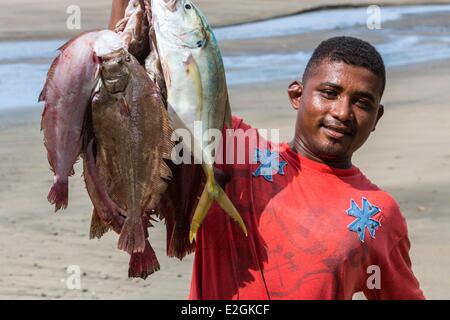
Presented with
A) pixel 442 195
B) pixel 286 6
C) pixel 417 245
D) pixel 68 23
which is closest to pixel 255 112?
pixel 442 195

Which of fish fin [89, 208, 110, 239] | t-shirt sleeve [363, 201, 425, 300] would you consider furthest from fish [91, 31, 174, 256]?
t-shirt sleeve [363, 201, 425, 300]

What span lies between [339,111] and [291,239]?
0.45 m

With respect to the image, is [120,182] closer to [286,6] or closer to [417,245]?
[417,245]

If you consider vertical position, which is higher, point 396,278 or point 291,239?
point 291,239

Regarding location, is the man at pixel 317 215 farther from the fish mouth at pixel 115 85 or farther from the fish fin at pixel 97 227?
the fish mouth at pixel 115 85

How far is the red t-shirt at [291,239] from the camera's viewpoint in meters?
3.55

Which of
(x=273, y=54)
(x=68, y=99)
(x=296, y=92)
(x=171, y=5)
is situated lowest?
(x=68, y=99)

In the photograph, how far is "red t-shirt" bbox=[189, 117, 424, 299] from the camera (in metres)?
3.55

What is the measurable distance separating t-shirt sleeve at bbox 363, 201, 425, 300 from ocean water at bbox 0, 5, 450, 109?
9475 mm

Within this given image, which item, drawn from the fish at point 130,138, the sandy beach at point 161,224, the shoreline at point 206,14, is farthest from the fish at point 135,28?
the shoreline at point 206,14

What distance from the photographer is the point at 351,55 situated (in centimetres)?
372

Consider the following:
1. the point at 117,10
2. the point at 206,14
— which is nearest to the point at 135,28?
the point at 117,10

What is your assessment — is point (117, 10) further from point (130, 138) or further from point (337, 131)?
point (337, 131)

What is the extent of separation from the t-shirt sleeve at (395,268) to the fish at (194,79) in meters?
0.61
